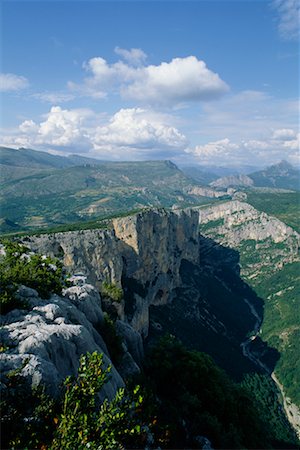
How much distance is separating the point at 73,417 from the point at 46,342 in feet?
33.0

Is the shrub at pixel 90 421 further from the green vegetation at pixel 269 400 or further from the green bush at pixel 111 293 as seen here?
the green vegetation at pixel 269 400

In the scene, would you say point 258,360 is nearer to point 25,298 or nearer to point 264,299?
point 264,299

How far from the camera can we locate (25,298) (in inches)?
1067

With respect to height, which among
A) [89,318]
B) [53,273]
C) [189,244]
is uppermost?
[53,273]

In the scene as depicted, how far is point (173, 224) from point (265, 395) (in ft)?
249

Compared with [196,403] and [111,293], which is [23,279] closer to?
[111,293]

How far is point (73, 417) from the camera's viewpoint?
10.9 meters

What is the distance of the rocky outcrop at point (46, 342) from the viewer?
16812mm

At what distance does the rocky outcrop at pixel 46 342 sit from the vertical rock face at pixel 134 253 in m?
43.7

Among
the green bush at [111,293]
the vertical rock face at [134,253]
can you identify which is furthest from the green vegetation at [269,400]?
the green bush at [111,293]

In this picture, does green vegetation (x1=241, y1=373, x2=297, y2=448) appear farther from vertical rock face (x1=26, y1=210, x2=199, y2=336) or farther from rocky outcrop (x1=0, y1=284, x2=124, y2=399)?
rocky outcrop (x1=0, y1=284, x2=124, y2=399)

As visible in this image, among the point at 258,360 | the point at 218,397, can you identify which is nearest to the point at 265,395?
the point at 258,360

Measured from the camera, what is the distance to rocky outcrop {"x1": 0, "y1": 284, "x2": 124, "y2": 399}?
55.2ft

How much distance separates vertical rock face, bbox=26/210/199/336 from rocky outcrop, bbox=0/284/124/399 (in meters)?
43.7
